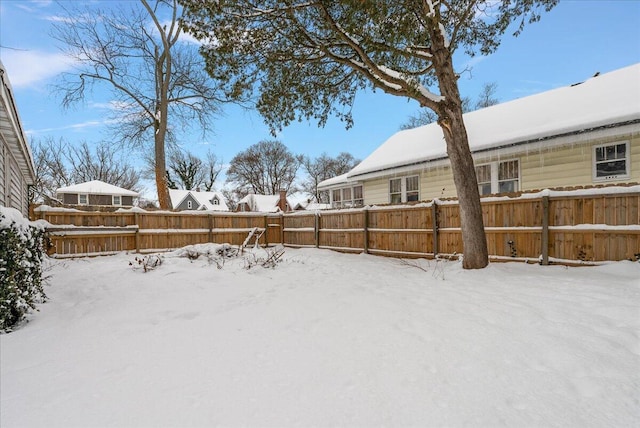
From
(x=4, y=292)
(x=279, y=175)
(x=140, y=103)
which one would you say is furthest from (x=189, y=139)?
(x=279, y=175)

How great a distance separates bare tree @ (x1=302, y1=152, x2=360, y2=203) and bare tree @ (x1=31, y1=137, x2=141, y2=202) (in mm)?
22301

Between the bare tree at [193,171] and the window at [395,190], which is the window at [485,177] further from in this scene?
the bare tree at [193,171]

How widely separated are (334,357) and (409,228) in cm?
651

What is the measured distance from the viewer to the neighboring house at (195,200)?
112ft

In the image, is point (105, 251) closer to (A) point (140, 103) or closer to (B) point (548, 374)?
(A) point (140, 103)

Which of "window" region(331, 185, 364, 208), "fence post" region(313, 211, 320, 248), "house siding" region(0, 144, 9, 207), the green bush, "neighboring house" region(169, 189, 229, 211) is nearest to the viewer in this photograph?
the green bush

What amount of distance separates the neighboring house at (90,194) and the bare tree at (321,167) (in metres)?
23.8

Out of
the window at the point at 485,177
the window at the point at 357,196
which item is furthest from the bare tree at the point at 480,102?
the window at the point at 485,177

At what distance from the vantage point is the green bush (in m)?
3.21

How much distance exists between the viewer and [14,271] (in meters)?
3.34

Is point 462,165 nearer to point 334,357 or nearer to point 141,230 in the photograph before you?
point 334,357

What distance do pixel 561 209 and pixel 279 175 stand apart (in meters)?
40.2

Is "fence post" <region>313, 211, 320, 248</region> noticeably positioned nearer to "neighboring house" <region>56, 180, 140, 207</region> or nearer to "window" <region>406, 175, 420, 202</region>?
"window" <region>406, 175, 420, 202</region>

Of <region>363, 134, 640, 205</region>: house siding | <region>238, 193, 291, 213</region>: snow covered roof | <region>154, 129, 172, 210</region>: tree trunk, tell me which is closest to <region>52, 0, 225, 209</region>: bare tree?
<region>154, 129, 172, 210</region>: tree trunk
